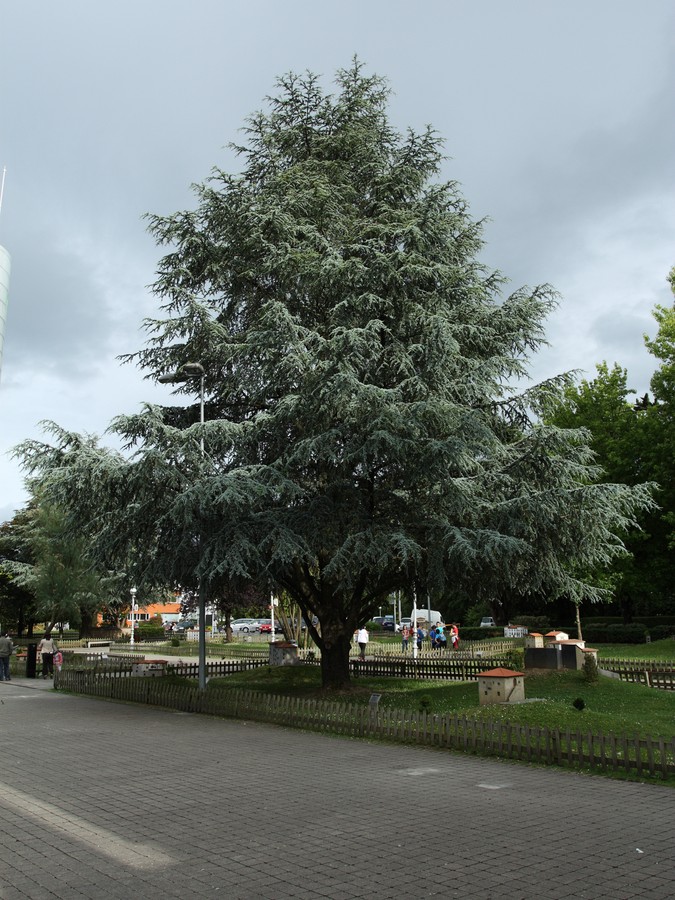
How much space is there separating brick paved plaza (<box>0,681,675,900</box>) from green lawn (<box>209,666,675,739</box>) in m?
2.53

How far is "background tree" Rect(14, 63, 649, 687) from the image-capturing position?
16984 mm

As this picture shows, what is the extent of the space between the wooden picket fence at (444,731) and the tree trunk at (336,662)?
4.32 m

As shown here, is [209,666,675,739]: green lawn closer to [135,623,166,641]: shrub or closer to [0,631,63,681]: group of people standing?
[0,631,63,681]: group of people standing

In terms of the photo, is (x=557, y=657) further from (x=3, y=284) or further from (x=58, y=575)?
(x=3, y=284)

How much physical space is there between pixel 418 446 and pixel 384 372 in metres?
3.24

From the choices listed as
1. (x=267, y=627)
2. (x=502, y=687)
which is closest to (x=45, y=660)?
(x=502, y=687)

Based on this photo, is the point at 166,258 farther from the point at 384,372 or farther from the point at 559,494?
the point at 559,494

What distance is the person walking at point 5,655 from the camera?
26969mm

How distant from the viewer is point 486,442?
688 inches

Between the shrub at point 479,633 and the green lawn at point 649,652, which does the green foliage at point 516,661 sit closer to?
the green lawn at point 649,652

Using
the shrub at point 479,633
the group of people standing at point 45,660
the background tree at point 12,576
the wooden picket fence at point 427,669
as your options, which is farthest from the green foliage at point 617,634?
the background tree at point 12,576

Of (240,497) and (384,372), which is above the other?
(384,372)

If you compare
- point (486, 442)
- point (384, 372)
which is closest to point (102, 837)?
point (486, 442)

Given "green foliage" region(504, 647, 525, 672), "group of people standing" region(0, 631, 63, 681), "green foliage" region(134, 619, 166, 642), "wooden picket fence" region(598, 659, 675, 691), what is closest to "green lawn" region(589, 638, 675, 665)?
"green foliage" region(504, 647, 525, 672)
